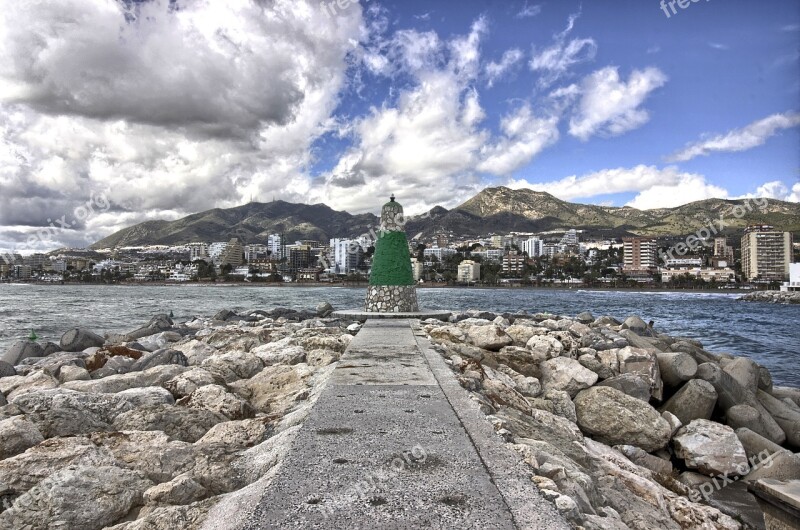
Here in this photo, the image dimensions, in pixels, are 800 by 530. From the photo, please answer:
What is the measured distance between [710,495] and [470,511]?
16.6 feet

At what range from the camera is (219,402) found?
4566mm

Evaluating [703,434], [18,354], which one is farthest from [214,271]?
[703,434]

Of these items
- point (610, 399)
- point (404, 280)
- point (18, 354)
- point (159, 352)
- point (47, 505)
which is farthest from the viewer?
point (404, 280)

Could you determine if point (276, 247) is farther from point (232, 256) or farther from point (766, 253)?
point (766, 253)

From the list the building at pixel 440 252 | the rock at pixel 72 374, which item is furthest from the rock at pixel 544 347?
the building at pixel 440 252

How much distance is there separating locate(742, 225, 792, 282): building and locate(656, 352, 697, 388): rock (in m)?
107

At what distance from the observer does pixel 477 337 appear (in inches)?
319

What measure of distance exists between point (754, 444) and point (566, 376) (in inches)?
96.6

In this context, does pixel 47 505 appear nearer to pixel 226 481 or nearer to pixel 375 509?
pixel 226 481

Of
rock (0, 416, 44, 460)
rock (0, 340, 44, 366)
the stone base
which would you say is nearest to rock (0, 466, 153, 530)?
A: rock (0, 416, 44, 460)

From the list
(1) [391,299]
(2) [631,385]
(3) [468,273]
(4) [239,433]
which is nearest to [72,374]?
(4) [239,433]

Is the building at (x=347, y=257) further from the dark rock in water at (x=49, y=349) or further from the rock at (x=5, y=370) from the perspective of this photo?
the rock at (x=5, y=370)

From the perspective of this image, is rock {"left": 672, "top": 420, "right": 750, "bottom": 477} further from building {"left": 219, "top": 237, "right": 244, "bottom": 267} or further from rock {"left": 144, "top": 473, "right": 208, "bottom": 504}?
building {"left": 219, "top": 237, "right": 244, "bottom": 267}

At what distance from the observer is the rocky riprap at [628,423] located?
3498mm
